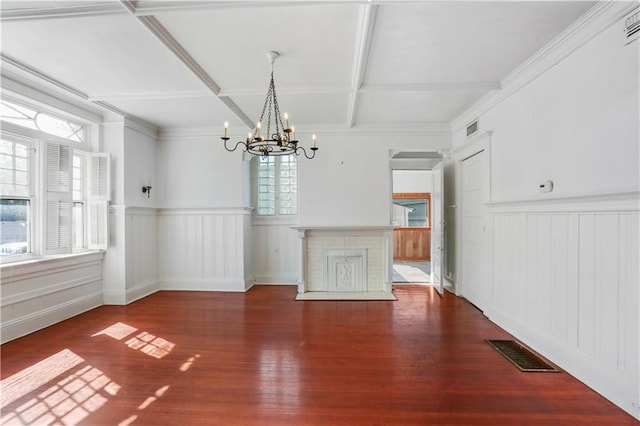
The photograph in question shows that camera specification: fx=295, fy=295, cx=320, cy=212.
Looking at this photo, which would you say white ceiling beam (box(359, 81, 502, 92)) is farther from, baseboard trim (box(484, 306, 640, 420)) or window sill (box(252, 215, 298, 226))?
window sill (box(252, 215, 298, 226))

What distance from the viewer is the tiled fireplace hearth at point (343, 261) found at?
4793 millimetres

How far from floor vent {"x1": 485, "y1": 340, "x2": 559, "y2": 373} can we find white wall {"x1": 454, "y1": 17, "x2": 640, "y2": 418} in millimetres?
106

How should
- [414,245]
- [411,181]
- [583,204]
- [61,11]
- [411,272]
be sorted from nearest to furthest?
[61,11], [583,204], [411,272], [414,245], [411,181]

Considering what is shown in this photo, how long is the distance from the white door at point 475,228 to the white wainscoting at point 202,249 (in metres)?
3.54

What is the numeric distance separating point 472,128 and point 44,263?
5.62 metres

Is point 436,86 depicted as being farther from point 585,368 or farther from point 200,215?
point 200,215

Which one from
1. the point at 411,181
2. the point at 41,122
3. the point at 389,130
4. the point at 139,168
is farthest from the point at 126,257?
the point at 411,181

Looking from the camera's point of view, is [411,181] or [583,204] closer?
[583,204]

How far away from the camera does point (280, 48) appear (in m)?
2.59

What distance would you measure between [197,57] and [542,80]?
3197 mm

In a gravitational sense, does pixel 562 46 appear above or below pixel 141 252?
above

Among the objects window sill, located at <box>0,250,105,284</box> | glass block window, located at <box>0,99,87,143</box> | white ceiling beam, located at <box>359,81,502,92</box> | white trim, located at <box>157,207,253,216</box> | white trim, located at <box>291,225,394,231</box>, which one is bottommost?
window sill, located at <box>0,250,105,284</box>

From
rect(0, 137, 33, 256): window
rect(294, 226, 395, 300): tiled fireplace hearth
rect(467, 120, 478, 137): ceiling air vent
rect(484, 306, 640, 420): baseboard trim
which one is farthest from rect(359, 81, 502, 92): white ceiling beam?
rect(0, 137, 33, 256): window

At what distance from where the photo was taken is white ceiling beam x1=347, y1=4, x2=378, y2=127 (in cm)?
210
